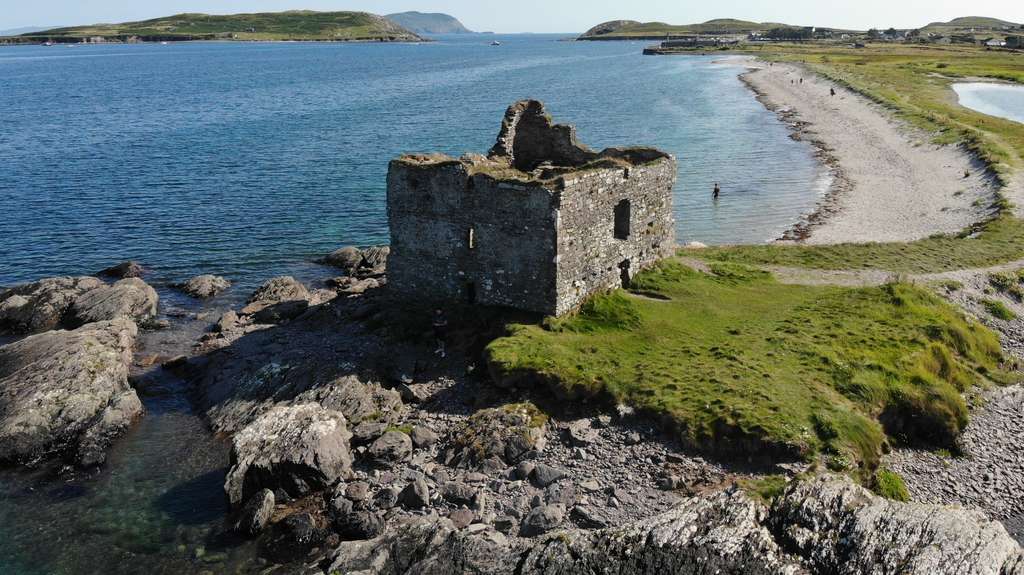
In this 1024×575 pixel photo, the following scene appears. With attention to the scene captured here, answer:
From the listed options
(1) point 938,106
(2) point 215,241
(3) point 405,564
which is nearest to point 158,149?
(2) point 215,241

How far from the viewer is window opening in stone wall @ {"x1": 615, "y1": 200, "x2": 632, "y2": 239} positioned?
32.0m

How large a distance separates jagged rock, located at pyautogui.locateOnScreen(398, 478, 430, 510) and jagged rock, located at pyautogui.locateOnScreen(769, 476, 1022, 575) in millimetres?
9157

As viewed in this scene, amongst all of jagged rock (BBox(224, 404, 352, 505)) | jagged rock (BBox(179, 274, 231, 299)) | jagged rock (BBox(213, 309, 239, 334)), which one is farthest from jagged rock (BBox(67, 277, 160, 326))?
Answer: jagged rock (BBox(224, 404, 352, 505))

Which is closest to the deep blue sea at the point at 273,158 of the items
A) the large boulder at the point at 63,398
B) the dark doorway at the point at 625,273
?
the large boulder at the point at 63,398

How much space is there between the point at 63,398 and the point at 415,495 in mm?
14237

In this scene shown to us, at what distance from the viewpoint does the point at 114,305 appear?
37906 mm

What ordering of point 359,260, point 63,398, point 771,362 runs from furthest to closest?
1. point 359,260
2. point 63,398
3. point 771,362

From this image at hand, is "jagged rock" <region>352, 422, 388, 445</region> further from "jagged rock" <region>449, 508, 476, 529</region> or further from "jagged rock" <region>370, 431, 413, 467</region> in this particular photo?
"jagged rock" <region>449, 508, 476, 529</region>

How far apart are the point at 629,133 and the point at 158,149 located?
2008 inches

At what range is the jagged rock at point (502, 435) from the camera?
23.9 meters

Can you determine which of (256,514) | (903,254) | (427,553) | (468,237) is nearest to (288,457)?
(256,514)

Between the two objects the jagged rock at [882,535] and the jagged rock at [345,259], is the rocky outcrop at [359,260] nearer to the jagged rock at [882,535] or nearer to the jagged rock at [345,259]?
the jagged rock at [345,259]

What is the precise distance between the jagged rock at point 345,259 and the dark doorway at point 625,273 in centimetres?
1850

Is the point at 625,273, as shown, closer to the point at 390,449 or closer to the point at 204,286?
the point at 390,449
